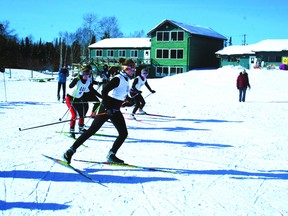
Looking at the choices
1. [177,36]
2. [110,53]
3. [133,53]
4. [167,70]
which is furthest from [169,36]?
[110,53]

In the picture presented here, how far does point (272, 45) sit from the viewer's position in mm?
40188

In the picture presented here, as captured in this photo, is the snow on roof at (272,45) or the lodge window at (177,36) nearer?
the snow on roof at (272,45)

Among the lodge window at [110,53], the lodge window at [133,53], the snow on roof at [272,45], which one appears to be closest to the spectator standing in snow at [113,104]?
the snow on roof at [272,45]

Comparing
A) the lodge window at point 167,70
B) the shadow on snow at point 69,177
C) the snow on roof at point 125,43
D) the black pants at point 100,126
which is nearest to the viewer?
the shadow on snow at point 69,177

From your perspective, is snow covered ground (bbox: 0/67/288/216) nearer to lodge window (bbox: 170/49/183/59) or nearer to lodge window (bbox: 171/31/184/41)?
lodge window (bbox: 170/49/183/59)

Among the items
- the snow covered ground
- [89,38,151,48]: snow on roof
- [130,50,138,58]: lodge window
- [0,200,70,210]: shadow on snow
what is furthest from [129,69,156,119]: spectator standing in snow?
[130,50,138,58]: lodge window

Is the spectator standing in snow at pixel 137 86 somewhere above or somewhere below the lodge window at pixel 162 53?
below

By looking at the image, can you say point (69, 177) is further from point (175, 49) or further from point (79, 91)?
point (175, 49)

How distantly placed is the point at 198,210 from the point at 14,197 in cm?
227

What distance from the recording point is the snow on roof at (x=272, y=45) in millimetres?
38606

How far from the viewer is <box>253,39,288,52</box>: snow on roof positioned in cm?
3861

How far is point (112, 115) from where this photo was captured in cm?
538

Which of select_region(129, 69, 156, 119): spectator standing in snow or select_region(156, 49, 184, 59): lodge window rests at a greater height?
select_region(156, 49, 184, 59): lodge window

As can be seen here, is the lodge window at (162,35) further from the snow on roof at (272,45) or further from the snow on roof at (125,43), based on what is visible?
the snow on roof at (272,45)
